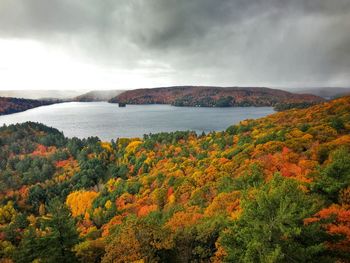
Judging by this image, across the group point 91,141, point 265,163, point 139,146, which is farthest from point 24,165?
point 265,163

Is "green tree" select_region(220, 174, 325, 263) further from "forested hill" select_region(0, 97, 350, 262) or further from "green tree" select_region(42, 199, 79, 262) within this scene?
"green tree" select_region(42, 199, 79, 262)

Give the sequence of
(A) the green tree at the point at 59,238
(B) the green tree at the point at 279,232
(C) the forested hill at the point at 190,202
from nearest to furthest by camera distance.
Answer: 1. (B) the green tree at the point at 279,232
2. (C) the forested hill at the point at 190,202
3. (A) the green tree at the point at 59,238

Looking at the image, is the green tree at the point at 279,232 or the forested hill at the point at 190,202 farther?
the forested hill at the point at 190,202

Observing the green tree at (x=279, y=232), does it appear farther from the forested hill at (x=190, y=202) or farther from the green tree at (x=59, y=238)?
the green tree at (x=59, y=238)

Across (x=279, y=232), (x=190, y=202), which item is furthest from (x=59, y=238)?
(x=190, y=202)

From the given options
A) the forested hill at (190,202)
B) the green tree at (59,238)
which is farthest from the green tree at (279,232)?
the green tree at (59,238)

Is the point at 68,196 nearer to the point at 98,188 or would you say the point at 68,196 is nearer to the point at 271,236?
the point at 98,188

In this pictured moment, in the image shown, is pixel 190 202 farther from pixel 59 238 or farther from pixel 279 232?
pixel 279 232

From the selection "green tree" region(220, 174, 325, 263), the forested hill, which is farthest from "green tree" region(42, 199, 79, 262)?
"green tree" region(220, 174, 325, 263)

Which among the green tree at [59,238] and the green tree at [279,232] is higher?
the green tree at [279,232]
